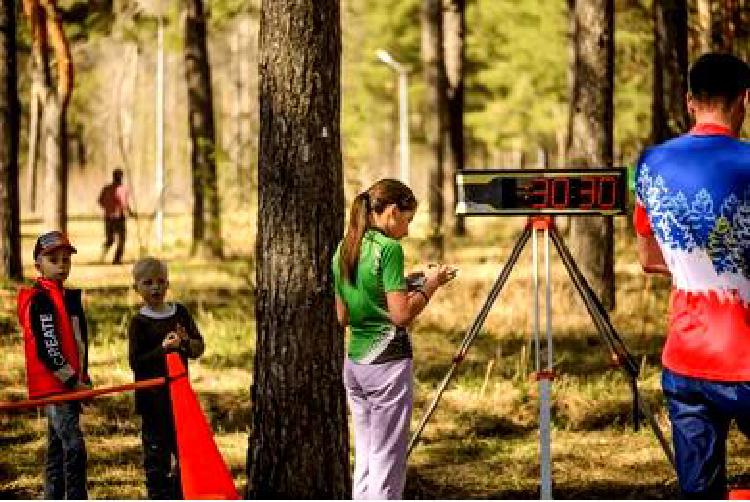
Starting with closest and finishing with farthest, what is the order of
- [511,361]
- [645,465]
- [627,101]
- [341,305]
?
[341,305]
[645,465]
[511,361]
[627,101]

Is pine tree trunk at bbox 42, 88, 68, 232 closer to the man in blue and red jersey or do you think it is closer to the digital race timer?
the digital race timer

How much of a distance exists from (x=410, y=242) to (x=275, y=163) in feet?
71.0

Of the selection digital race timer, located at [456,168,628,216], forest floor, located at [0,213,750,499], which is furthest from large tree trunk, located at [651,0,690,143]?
digital race timer, located at [456,168,628,216]

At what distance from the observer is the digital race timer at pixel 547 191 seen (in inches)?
298

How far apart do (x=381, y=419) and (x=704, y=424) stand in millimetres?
2460

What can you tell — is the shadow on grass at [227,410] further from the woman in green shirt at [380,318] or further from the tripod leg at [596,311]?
the woman in green shirt at [380,318]

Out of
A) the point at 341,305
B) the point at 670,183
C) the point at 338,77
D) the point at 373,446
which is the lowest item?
the point at 373,446

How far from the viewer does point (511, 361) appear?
15.1 m

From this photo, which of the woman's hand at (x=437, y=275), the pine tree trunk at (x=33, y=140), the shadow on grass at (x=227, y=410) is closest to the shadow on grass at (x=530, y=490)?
the shadow on grass at (x=227, y=410)

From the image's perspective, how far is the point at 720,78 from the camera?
528cm

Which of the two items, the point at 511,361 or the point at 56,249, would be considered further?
the point at 511,361

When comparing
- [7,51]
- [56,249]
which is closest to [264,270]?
[56,249]

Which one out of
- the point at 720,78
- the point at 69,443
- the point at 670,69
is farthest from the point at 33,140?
the point at 720,78

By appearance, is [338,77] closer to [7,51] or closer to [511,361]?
[511,361]
